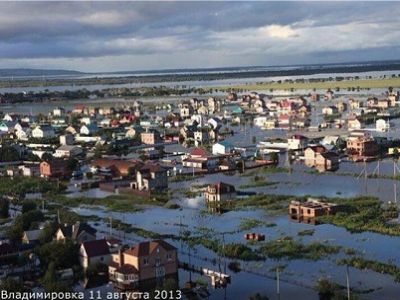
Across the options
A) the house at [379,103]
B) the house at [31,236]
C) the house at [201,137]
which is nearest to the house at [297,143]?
the house at [201,137]

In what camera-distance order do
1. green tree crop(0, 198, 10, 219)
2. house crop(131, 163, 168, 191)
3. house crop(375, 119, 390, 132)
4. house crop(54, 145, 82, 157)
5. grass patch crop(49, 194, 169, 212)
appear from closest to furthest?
green tree crop(0, 198, 10, 219) < grass patch crop(49, 194, 169, 212) < house crop(131, 163, 168, 191) < house crop(54, 145, 82, 157) < house crop(375, 119, 390, 132)

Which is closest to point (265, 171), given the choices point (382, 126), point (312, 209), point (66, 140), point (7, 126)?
point (312, 209)

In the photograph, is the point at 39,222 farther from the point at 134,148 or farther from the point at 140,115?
the point at 140,115

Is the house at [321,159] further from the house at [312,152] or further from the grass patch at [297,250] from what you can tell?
the grass patch at [297,250]

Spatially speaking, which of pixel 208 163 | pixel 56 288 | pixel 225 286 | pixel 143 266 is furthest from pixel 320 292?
pixel 208 163

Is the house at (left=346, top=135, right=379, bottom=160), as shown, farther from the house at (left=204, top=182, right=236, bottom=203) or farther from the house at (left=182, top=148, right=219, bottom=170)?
the house at (left=204, top=182, right=236, bottom=203)

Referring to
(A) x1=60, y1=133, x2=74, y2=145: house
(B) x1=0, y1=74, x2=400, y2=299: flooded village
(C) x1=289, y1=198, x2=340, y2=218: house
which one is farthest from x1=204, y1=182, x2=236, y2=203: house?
(A) x1=60, y1=133, x2=74, y2=145: house
